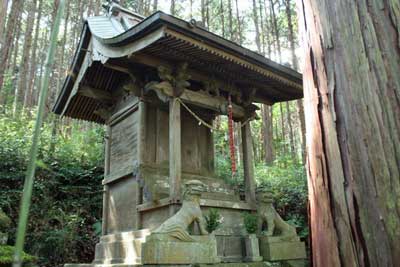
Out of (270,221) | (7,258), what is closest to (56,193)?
(7,258)

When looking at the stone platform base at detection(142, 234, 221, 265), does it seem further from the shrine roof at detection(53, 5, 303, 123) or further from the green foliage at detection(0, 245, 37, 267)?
the shrine roof at detection(53, 5, 303, 123)

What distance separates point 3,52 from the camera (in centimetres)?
965

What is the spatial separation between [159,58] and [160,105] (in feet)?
3.74

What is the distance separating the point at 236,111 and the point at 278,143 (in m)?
12.7

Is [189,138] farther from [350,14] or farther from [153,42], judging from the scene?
[350,14]

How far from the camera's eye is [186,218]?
16.1 ft

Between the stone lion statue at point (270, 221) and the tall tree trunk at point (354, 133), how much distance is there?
187 inches

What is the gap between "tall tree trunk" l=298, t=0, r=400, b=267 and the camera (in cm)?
109

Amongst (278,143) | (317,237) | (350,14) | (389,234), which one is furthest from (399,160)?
(278,143)

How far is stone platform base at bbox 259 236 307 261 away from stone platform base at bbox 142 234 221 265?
1.09 m

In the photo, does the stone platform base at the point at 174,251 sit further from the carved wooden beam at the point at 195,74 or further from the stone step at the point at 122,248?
the carved wooden beam at the point at 195,74

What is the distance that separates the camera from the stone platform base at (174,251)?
173 inches

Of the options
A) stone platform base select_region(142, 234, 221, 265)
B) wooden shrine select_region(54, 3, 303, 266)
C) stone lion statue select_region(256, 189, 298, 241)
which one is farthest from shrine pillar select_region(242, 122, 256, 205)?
stone platform base select_region(142, 234, 221, 265)

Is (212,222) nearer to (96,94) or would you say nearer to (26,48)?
(96,94)
